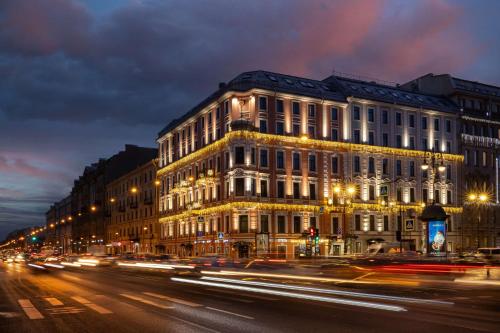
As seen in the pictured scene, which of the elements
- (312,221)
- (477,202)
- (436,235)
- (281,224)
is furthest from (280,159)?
(477,202)

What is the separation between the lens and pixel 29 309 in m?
18.5

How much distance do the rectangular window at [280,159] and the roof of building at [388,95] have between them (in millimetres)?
12655

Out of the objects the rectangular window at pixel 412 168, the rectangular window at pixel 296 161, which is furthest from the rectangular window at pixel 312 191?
the rectangular window at pixel 412 168

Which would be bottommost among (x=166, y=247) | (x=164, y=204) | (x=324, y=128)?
(x=166, y=247)

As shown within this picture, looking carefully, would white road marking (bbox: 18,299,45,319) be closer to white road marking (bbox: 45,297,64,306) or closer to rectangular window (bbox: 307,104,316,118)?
white road marking (bbox: 45,297,64,306)

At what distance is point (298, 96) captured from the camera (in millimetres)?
70438

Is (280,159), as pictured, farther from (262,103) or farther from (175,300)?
(175,300)

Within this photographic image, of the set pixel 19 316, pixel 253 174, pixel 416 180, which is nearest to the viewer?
pixel 19 316

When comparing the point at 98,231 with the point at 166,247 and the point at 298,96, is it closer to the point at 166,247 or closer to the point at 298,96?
the point at 166,247

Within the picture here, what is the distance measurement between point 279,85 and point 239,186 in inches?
510

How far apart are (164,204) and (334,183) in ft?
96.0

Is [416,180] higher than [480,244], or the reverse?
[416,180]

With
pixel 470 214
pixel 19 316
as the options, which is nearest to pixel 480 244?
pixel 470 214

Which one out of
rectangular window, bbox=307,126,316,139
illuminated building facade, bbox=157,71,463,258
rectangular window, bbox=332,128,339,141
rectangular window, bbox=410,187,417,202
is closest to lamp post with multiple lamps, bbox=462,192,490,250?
illuminated building facade, bbox=157,71,463,258
